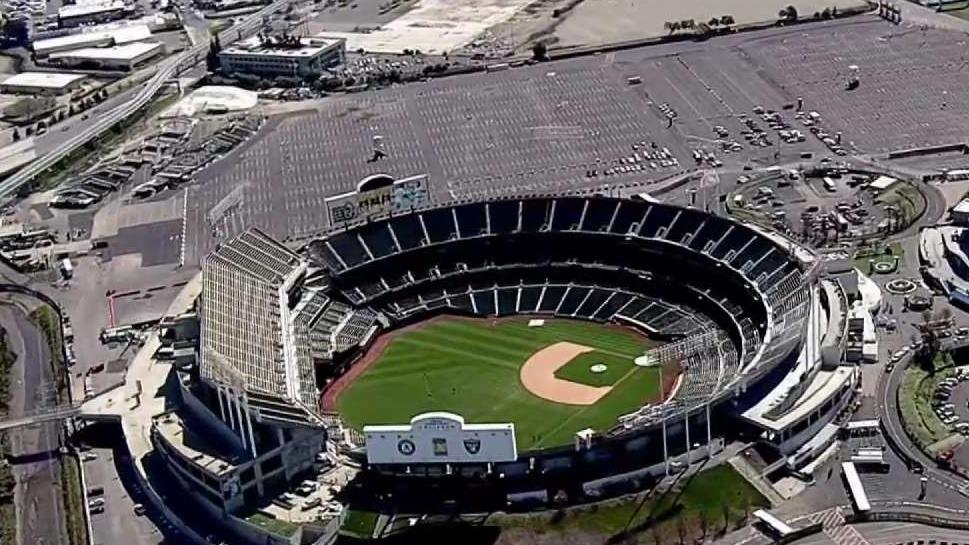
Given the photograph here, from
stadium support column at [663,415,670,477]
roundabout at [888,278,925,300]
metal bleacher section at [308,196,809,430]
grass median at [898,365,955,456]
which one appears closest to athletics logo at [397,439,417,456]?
stadium support column at [663,415,670,477]

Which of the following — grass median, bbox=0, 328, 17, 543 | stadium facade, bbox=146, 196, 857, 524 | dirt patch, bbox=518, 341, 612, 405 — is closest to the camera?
stadium facade, bbox=146, 196, 857, 524

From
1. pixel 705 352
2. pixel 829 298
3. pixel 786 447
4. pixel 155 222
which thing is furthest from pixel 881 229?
pixel 155 222

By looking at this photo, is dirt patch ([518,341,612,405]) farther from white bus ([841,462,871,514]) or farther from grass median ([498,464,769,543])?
white bus ([841,462,871,514])

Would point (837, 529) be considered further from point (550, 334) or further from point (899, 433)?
point (550, 334)

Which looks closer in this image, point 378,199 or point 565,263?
point 565,263

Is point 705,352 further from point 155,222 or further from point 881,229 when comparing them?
point 155,222

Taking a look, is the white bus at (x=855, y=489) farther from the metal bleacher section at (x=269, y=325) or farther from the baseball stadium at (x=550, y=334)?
the metal bleacher section at (x=269, y=325)

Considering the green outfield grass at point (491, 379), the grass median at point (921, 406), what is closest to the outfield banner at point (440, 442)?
the green outfield grass at point (491, 379)

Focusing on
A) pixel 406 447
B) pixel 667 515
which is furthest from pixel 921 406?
pixel 406 447
